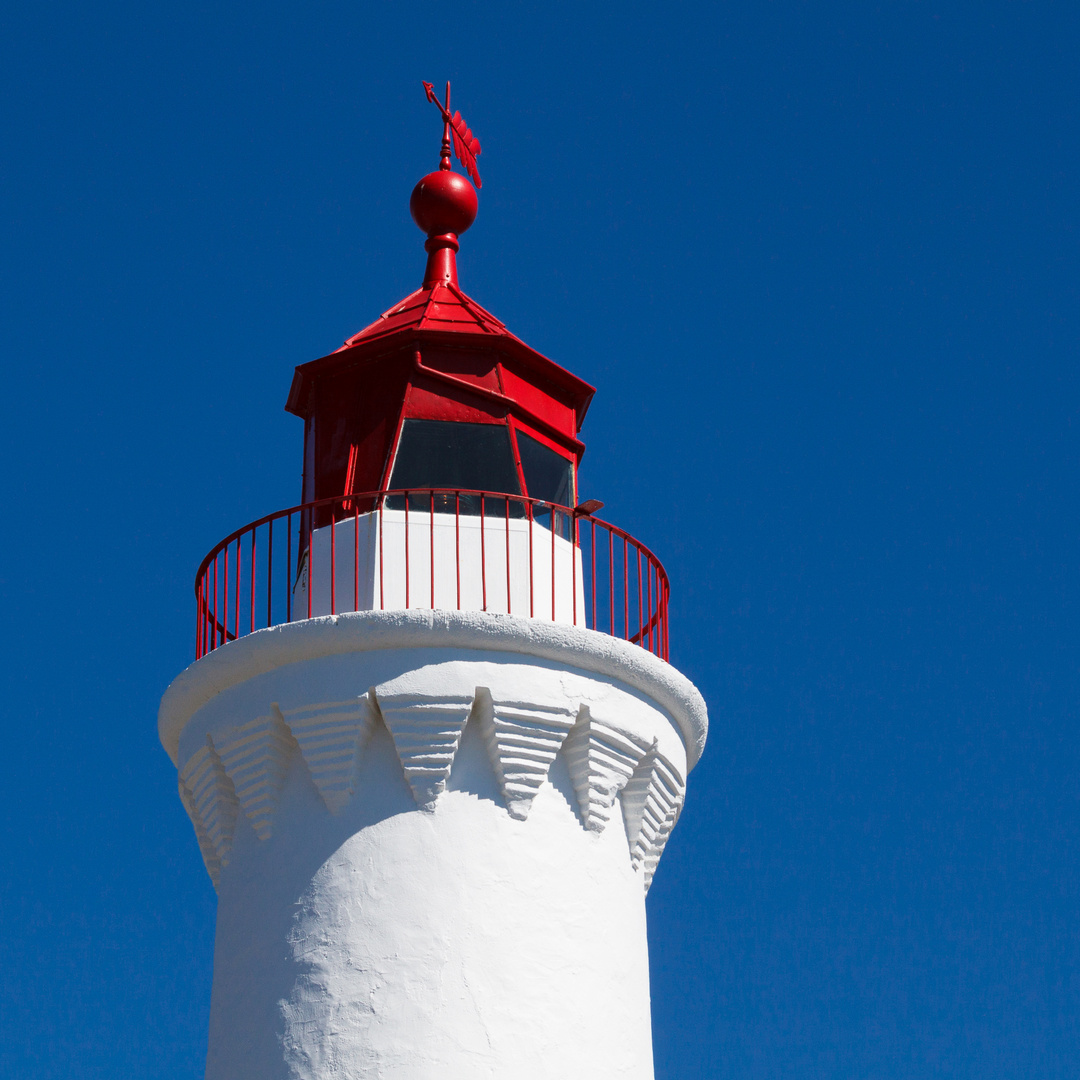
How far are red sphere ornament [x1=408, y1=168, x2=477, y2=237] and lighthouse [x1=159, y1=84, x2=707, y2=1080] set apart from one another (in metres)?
1.50

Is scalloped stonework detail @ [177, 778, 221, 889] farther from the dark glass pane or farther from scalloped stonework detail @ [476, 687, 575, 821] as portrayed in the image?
the dark glass pane

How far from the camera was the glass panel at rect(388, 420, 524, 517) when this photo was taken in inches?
466

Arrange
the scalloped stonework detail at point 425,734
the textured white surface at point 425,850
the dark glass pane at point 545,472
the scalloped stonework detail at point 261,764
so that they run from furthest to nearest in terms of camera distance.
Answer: the dark glass pane at point 545,472 → the scalloped stonework detail at point 261,764 → the scalloped stonework detail at point 425,734 → the textured white surface at point 425,850

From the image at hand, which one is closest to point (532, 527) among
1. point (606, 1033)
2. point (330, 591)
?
point (330, 591)

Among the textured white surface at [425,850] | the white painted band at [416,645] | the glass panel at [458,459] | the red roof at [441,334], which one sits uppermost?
the red roof at [441,334]

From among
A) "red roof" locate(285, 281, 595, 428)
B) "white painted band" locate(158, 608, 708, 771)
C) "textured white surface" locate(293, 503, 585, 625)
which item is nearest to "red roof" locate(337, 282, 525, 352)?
"red roof" locate(285, 281, 595, 428)

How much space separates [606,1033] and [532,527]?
3.06 metres

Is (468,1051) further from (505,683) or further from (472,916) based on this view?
(505,683)

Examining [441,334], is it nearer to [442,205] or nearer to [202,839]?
[442,205]

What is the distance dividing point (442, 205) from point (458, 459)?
7.96 ft

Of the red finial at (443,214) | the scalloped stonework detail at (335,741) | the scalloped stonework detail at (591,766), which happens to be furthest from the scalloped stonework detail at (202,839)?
the red finial at (443,214)

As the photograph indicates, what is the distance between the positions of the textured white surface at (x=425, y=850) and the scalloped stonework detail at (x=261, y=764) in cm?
1

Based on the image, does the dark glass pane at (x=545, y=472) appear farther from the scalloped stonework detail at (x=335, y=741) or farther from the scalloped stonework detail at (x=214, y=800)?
the scalloped stonework detail at (x=214, y=800)

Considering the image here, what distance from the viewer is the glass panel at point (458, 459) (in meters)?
11.8
